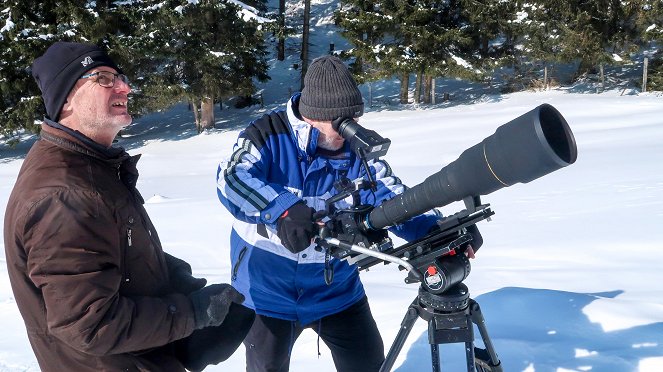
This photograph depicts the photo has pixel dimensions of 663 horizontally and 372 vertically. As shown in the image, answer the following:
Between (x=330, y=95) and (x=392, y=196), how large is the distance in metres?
0.52

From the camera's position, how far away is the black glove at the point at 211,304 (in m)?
1.69

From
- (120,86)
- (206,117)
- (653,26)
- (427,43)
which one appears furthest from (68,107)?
(653,26)

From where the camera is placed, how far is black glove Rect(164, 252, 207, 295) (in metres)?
1.90

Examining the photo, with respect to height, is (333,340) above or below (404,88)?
below

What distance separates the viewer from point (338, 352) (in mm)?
2574

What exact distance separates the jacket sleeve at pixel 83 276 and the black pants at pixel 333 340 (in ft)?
3.07

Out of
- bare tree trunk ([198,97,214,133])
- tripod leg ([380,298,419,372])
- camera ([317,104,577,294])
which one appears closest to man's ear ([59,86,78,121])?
camera ([317,104,577,294])

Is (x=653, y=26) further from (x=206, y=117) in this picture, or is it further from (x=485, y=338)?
(x=485, y=338)

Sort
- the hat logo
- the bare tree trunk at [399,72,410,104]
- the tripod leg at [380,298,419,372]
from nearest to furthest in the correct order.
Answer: the hat logo
the tripod leg at [380,298,419,372]
the bare tree trunk at [399,72,410,104]

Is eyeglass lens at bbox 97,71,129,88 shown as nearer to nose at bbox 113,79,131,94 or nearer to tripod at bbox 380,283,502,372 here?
nose at bbox 113,79,131,94

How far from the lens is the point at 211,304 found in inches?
67.6

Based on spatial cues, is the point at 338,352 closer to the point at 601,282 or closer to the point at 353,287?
the point at 353,287

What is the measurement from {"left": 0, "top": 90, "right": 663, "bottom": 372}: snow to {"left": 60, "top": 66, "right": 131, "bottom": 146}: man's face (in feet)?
6.28

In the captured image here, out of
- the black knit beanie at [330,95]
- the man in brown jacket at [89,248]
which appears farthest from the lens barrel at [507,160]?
the man in brown jacket at [89,248]
